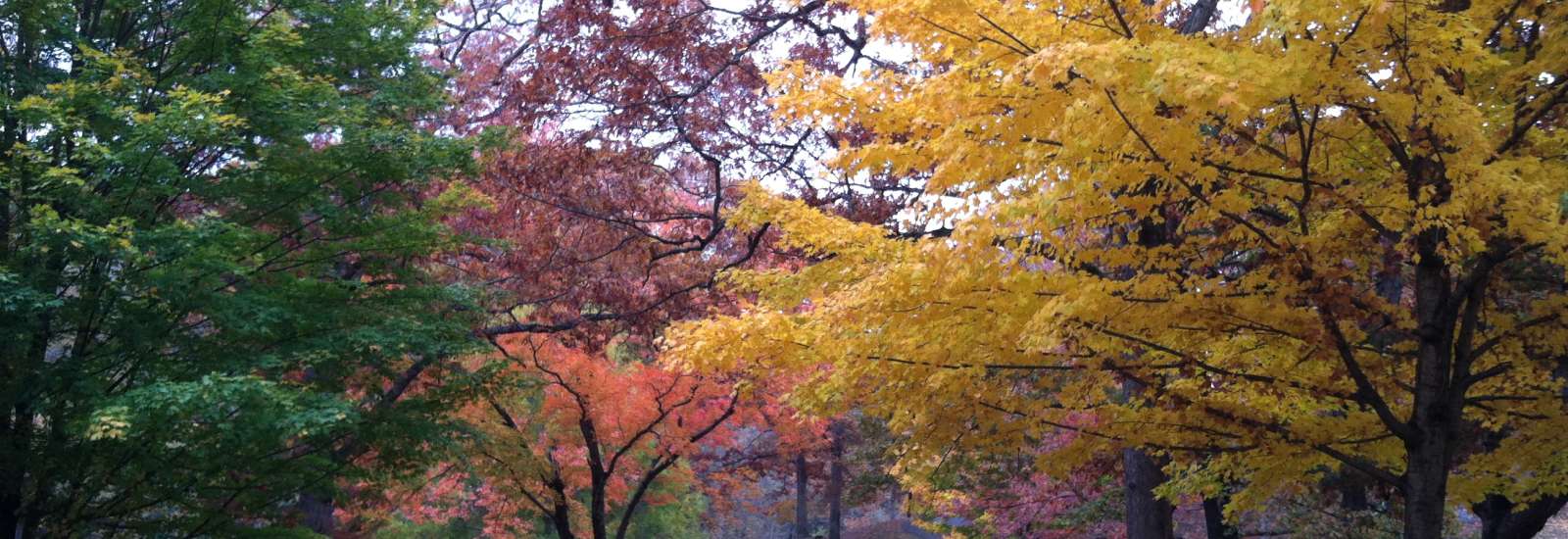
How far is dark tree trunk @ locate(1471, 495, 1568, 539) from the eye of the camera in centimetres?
930

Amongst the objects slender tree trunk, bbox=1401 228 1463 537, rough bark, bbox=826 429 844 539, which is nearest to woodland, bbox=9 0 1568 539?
slender tree trunk, bbox=1401 228 1463 537

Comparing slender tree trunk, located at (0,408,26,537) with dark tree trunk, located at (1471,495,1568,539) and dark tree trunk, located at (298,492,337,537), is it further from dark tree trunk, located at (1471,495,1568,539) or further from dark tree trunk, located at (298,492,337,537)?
dark tree trunk, located at (1471,495,1568,539)

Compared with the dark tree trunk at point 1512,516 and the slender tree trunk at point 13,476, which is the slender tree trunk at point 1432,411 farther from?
the slender tree trunk at point 13,476

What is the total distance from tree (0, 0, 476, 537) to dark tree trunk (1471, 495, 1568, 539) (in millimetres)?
10326

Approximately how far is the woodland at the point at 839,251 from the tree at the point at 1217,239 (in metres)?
0.03

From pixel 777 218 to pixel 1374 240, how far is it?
3942 millimetres

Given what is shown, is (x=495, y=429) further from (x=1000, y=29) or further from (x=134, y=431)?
(x=1000, y=29)

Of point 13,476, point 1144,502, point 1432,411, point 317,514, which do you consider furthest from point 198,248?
point 317,514

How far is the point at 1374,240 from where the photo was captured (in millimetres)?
6824

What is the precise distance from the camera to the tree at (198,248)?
8.70 meters

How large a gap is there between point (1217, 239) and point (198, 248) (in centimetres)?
761

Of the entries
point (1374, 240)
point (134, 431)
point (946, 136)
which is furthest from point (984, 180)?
point (134, 431)

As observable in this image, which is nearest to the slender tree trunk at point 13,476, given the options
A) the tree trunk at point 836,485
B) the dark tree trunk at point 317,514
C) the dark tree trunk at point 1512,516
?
the dark tree trunk at point 317,514

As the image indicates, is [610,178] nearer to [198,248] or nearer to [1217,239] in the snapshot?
[198,248]
